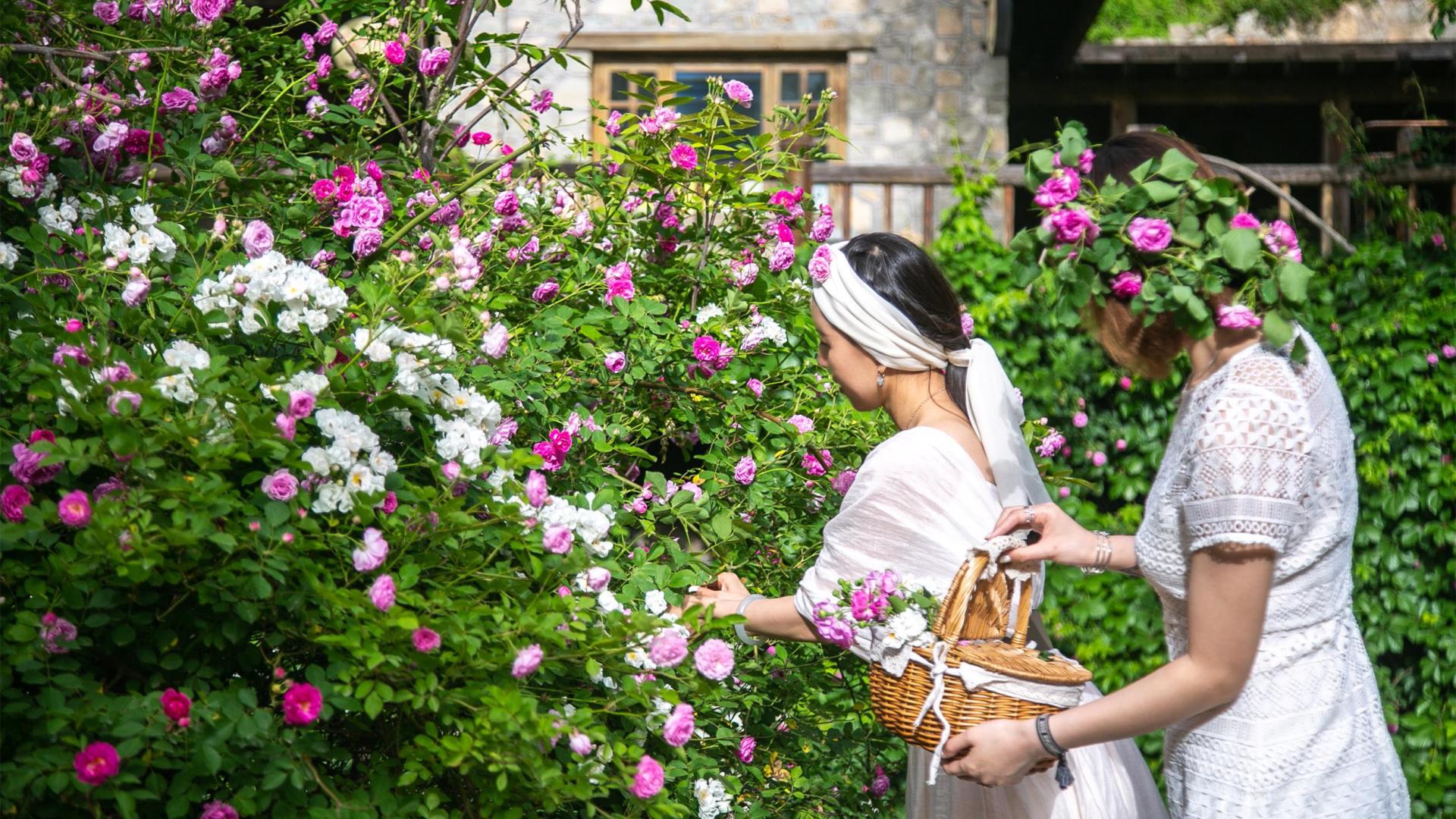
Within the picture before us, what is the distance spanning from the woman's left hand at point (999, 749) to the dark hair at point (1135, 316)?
0.51 metres

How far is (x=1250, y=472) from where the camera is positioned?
1.54 meters

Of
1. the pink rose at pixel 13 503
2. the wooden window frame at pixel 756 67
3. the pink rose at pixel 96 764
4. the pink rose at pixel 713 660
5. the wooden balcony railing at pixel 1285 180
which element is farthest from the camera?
the wooden window frame at pixel 756 67

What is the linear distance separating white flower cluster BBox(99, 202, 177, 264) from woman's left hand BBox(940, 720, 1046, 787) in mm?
1295

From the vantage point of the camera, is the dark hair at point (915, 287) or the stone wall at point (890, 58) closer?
the dark hair at point (915, 287)

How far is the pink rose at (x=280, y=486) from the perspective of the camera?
152cm

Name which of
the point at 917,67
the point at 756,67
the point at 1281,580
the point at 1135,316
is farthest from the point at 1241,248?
the point at 756,67

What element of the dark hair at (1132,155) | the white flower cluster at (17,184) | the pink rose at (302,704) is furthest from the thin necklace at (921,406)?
the white flower cluster at (17,184)

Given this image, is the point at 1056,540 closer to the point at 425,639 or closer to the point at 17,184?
the point at 425,639

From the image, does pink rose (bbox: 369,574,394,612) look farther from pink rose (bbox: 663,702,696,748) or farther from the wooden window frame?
the wooden window frame

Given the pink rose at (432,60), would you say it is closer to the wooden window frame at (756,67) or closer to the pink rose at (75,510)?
the pink rose at (75,510)

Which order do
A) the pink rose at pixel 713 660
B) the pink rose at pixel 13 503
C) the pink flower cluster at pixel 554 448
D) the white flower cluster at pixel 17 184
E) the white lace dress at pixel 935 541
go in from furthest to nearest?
1. the pink flower cluster at pixel 554 448
2. the white lace dress at pixel 935 541
3. the white flower cluster at pixel 17 184
4. the pink rose at pixel 713 660
5. the pink rose at pixel 13 503

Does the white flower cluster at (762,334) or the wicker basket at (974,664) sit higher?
the white flower cluster at (762,334)

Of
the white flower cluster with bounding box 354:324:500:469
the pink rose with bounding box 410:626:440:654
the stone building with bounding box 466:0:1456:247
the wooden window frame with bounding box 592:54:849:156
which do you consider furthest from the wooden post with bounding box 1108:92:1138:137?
the pink rose with bounding box 410:626:440:654

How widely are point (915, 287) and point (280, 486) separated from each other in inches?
42.5
